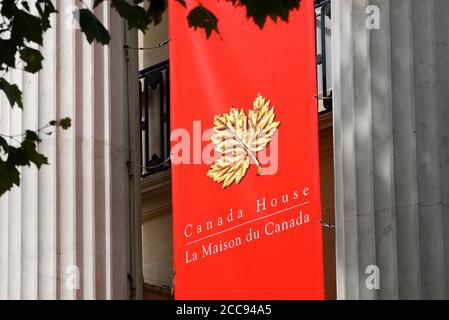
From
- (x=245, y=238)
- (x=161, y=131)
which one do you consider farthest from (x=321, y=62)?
(x=245, y=238)

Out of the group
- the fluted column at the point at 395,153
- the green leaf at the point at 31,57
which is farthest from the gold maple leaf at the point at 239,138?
the green leaf at the point at 31,57

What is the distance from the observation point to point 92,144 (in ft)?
54.0

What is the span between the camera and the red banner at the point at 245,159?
15.8 meters

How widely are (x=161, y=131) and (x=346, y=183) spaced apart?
665 centimetres

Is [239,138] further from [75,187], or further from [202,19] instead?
[202,19]

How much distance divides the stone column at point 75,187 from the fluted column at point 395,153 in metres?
2.48

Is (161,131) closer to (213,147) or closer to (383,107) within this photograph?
(213,147)

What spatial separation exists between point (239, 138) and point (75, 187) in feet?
5.88

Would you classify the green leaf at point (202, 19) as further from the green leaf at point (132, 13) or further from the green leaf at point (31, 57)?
the green leaf at point (31, 57)

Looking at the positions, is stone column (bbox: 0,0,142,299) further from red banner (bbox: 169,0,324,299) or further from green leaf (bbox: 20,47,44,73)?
green leaf (bbox: 20,47,44,73)

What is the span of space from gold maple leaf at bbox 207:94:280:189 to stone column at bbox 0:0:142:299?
3.03 feet

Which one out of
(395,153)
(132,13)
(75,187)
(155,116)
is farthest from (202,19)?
(155,116)

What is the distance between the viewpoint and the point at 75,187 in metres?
16.4

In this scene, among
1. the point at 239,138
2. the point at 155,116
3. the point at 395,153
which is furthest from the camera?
the point at 155,116
